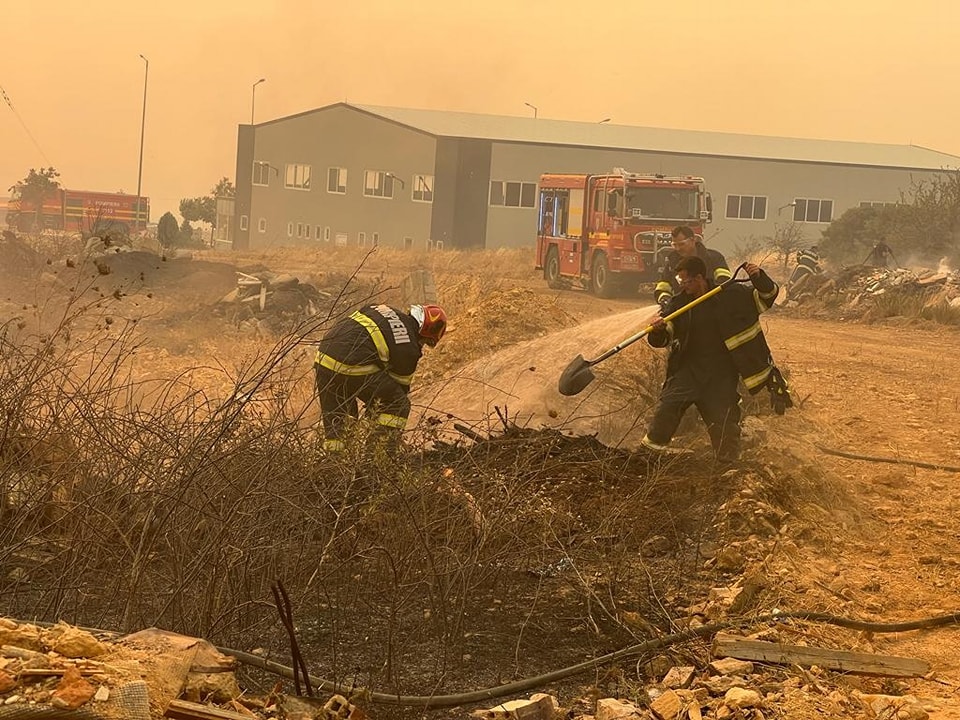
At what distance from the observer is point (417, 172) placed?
3812 cm

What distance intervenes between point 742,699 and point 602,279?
1520cm

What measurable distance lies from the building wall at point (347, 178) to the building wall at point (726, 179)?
249 centimetres

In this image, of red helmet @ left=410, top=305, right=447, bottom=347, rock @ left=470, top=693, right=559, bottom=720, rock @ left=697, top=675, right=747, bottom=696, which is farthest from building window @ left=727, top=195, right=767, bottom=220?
rock @ left=470, top=693, right=559, bottom=720

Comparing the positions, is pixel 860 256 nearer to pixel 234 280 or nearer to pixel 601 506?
pixel 234 280

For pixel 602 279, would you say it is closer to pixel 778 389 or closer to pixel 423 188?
pixel 778 389

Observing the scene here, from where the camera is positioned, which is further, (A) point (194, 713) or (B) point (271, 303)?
(B) point (271, 303)

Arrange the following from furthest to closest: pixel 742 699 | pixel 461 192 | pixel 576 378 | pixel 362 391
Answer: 1. pixel 461 192
2. pixel 576 378
3. pixel 362 391
4. pixel 742 699

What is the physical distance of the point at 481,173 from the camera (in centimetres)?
3766

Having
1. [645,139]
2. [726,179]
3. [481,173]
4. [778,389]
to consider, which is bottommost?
[778,389]

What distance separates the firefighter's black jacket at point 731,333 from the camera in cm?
719

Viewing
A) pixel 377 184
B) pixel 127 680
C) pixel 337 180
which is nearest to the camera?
pixel 127 680

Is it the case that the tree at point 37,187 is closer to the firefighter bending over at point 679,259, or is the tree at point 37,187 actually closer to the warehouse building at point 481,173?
the warehouse building at point 481,173

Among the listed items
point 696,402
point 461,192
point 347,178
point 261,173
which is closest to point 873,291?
point 696,402

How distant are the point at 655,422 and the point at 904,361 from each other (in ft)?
25.1
